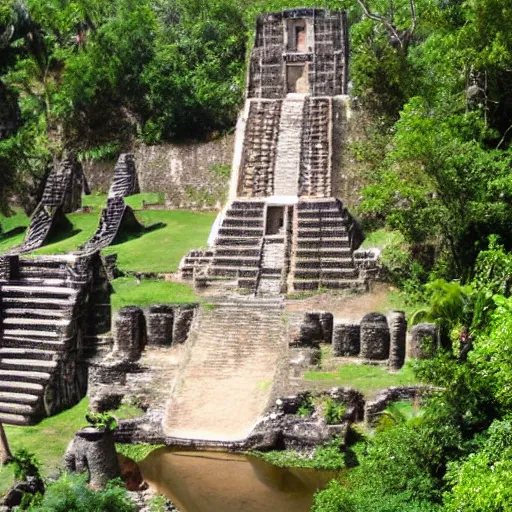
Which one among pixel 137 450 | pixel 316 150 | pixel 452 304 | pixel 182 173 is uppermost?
pixel 316 150

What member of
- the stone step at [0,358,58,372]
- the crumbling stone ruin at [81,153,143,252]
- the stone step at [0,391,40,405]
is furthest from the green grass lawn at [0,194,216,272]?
the stone step at [0,391,40,405]

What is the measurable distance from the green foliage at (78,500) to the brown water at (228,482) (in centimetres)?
221

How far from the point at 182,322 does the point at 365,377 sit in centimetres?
427

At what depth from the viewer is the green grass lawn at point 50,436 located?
1332cm

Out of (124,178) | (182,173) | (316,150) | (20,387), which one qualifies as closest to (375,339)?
(20,387)

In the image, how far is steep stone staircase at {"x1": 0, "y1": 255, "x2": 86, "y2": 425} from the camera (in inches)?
595

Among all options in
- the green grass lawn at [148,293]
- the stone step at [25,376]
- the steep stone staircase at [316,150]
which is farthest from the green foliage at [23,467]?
the steep stone staircase at [316,150]

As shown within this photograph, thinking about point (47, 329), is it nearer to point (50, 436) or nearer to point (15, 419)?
point (15, 419)

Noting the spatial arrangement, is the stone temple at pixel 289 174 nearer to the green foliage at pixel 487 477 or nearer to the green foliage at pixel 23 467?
the green foliage at pixel 23 467

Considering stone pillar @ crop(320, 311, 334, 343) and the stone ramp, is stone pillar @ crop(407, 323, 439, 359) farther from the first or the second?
the stone ramp

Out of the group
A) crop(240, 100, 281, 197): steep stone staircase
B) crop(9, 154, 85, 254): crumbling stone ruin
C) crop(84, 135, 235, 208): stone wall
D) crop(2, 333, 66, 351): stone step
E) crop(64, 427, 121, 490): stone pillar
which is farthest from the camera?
crop(84, 135, 235, 208): stone wall

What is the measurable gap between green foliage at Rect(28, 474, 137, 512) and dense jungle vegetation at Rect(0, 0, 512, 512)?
2735 mm

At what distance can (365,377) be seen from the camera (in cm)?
1523

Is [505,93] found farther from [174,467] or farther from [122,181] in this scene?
[174,467]
